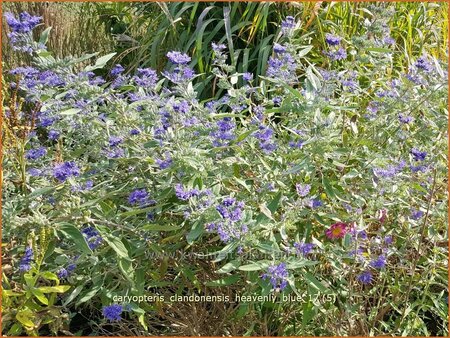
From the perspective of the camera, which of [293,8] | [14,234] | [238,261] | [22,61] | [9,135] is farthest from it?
[22,61]

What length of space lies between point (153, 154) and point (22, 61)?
2.79 meters

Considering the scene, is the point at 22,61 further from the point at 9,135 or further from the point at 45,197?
the point at 45,197

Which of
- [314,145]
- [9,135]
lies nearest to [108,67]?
[9,135]

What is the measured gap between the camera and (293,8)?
12.9 feet

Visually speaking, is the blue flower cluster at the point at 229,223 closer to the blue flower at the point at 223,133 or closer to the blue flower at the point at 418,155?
the blue flower at the point at 223,133

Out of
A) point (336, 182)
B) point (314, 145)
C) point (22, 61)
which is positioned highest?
point (314, 145)

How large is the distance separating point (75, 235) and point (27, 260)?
0.25 meters

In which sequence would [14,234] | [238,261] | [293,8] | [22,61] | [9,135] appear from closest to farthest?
[238,261], [14,234], [9,135], [293,8], [22,61]

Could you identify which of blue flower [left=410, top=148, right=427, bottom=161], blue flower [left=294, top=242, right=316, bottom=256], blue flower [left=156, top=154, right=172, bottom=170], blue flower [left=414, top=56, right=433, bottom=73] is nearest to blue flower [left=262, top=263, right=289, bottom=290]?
blue flower [left=294, top=242, right=316, bottom=256]

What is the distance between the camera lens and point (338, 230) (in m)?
Answer: 2.08

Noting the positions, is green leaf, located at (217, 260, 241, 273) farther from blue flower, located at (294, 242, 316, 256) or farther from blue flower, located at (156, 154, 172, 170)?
blue flower, located at (156, 154, 172, 170)

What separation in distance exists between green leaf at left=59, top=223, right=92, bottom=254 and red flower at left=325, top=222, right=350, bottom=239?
0.74 metres

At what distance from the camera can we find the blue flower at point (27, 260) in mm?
2037

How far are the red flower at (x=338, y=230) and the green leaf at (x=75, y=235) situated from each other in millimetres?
735
